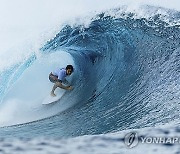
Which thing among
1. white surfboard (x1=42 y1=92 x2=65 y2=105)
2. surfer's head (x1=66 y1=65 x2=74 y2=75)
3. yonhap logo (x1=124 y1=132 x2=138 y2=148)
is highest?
surfer's head (x1=66 y1=65 x2=74 y2=75)

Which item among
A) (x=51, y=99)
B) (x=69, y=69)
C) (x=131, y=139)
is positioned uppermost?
(x=69, y=69)

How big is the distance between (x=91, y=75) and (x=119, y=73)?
0.16 meters

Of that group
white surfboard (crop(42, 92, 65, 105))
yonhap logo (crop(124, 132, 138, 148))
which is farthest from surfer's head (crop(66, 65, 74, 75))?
yonhap logo (crop(124, 132, 138, 148))

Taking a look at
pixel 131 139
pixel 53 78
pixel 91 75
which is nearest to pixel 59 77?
pixel 53 78

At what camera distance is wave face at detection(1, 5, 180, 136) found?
2.16 m

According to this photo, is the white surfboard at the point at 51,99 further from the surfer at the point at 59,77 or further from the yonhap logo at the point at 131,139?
the yonhap logo at the point at 131,139

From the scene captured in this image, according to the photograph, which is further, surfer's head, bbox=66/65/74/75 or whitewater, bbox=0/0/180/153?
surfer's head, bbox=66/65/74/75

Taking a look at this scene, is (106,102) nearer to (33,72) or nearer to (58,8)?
(33,72)

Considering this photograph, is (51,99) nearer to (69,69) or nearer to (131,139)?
(69,69)

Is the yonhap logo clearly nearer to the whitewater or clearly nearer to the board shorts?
the whitewater

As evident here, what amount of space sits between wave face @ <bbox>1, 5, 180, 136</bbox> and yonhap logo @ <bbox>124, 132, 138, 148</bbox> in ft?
0.26

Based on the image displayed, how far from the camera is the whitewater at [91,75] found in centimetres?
207

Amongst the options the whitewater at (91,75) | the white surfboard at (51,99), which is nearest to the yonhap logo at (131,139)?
the whitewater at (91,75)

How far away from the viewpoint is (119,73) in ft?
8.25
